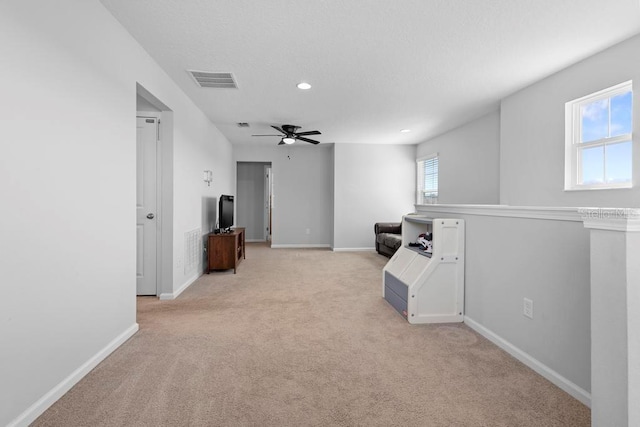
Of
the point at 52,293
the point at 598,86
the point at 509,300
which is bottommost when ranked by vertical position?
the point at 509,300

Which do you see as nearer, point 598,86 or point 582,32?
point 582,32

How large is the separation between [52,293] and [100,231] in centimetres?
54

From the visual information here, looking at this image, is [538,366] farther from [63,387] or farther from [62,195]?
[62,195]

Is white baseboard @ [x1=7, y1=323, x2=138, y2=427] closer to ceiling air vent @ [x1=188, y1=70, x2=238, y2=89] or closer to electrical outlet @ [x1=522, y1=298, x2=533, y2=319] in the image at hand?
ceiling air vent @ [x1=188, y1=70, x2=238, y2=89]

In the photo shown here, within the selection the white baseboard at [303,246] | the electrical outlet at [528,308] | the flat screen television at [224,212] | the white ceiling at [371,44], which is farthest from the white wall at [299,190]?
the electrical outlet at [528,308]

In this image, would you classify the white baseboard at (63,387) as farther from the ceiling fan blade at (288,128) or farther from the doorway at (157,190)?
the ceiling fan blade at (288,128)

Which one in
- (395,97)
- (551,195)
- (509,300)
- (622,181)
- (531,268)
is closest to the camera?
(531,268)

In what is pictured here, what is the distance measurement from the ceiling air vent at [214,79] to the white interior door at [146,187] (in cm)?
69

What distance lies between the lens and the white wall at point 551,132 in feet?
8.68

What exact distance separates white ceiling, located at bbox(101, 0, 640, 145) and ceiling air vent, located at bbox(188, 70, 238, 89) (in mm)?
95

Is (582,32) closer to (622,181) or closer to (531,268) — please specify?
(622,181)

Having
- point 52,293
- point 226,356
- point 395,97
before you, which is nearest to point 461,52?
point 395,97

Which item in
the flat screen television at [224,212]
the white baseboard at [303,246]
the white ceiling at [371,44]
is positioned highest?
the white ceiling at [371,44]

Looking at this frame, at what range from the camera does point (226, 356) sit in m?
2.19
